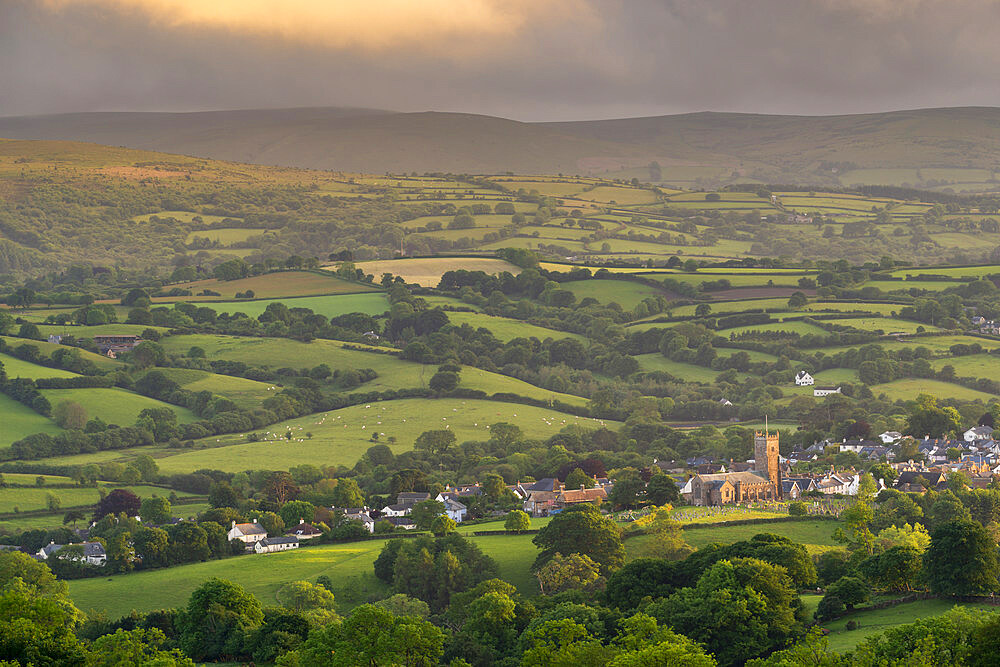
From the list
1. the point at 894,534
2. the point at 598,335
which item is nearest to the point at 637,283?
the point at 598,335

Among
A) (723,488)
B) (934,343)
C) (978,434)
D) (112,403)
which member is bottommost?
(723,488)

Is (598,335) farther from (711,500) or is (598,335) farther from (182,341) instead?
(711,500)


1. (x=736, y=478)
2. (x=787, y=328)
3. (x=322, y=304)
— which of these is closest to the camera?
(x=736, y=478)

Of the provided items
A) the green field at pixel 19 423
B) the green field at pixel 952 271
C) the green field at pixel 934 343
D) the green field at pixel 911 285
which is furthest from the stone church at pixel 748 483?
the green field at pixel 952 271

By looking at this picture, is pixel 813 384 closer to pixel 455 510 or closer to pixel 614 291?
pixel 614 291

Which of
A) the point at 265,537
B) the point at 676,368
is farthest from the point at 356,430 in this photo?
the point at 676,368

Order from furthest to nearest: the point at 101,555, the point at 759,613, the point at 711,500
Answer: the point at 711,500 < the point at 101,555 < the point at 759,613
